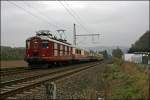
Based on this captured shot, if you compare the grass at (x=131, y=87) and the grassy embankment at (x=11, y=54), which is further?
the grassy embankment at (x=11, y=54)

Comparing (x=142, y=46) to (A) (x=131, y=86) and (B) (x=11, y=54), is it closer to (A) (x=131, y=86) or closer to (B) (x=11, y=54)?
(B) (x=11, y=54)

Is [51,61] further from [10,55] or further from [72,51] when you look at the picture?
[10,55]

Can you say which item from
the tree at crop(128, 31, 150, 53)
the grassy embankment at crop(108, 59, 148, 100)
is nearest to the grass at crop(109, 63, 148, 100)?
the grassy embankment at crop(108, 59, 148, 100)

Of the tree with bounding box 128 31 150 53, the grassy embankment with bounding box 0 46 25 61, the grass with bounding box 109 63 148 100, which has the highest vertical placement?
the tree with bounding box 128 31 150 53

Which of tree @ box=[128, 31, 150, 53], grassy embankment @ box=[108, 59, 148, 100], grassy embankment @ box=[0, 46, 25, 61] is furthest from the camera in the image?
grassy embankment @ box=[0, 46, 25, 61]

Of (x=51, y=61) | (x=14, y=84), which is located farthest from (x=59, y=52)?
(x=14, y=84)

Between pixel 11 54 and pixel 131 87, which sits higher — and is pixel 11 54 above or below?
above

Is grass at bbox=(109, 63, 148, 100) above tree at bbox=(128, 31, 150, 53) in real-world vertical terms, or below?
below

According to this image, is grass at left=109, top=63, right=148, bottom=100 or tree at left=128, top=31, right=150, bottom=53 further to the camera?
tree at left=128, top=31, right=150, bottom=53

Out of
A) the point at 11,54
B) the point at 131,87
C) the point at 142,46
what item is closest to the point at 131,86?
the point at 131,87

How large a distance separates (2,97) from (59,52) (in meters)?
23.3

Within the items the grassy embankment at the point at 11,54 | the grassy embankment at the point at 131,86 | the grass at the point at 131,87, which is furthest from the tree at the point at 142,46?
the grass at the point at 131,87

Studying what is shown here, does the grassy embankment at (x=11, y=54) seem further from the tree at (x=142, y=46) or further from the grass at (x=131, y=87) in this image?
the grass at (x=131, y=87)

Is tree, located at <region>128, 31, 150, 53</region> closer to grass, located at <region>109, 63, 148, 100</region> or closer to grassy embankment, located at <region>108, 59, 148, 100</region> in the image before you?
grassy embankment, located at <region>108, 59, 148, 100</region>
